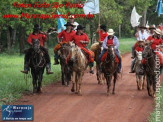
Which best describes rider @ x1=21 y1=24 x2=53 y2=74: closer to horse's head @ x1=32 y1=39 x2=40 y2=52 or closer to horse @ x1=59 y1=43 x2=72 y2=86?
horse's head @ x1=32 y1=39 x2=40 y2=52

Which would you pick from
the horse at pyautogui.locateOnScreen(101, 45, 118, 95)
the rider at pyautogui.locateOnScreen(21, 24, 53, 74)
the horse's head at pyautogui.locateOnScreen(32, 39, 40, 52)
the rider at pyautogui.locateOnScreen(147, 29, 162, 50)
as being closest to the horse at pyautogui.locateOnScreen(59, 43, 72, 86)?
the rider at pyautogui.locateOnScreen(21, 24, 53, 74)

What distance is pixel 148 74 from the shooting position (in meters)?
13.8

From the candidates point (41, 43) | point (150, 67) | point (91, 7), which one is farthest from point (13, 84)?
point (91, 7)

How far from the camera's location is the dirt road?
1062 cm

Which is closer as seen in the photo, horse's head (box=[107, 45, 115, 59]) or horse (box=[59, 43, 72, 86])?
horse's head (box=[107, 45, 115, 59])

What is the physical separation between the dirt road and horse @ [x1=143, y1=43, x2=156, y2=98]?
0.34 metres

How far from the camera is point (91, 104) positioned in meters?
12.5

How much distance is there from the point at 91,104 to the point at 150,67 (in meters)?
2.64

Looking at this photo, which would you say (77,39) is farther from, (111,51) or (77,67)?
(111,51)

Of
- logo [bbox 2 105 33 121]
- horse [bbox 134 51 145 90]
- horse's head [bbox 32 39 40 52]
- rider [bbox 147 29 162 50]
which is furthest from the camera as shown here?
horse [bbox 134 51 145 90]

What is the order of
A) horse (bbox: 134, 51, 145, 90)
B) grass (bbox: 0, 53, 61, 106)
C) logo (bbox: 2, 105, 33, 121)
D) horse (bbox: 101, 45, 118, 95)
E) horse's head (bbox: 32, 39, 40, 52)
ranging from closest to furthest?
logo (bbox: 2, 105, 33, 121), grass (bbox: 0, 53, 61, 106), horse's head (bbox: 32, 39, 40, 52), horse (bbox: 101, 45, 118, 95), horse (bbox: 134, 51, 145, 90)

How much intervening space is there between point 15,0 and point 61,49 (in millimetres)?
11166

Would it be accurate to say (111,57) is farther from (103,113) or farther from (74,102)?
(103,113)

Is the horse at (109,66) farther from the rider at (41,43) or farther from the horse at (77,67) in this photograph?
the rider at (41,43)
